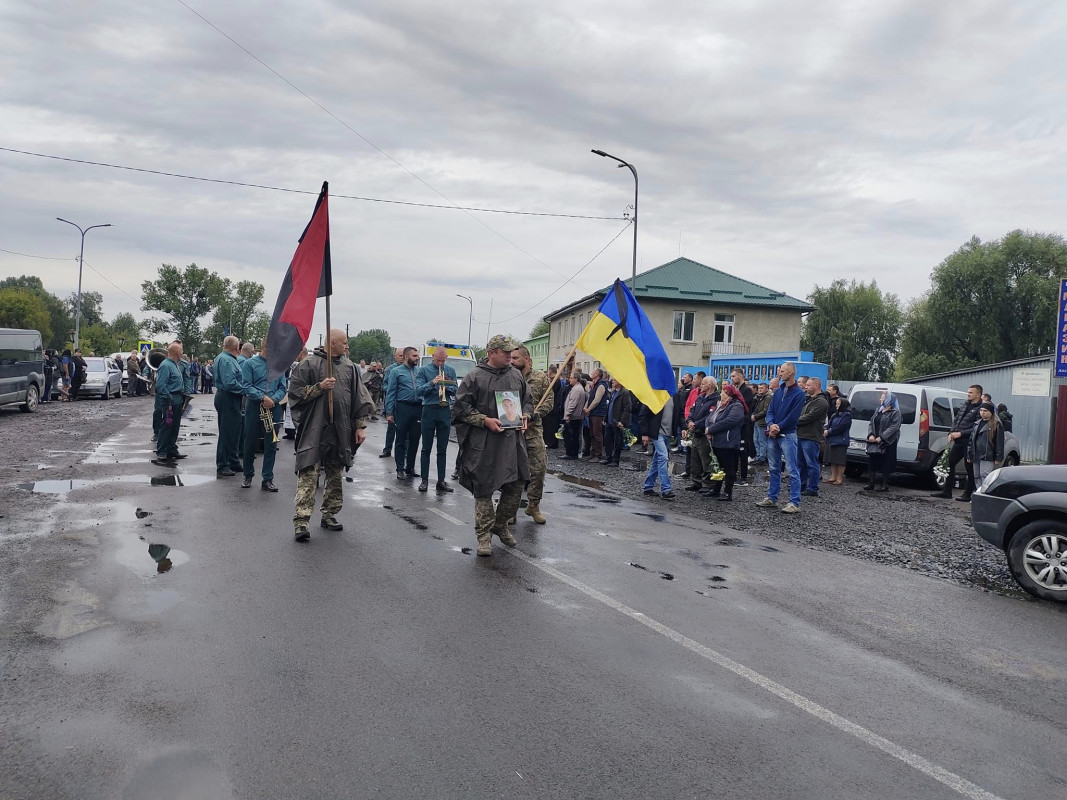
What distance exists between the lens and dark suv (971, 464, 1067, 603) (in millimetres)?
7184

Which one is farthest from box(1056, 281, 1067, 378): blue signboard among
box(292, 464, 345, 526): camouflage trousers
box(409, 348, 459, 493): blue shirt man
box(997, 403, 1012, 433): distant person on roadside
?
box(292, 464, 345, 526): camouflage trousers

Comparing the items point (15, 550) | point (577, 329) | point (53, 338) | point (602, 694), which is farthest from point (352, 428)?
point (53, 338)

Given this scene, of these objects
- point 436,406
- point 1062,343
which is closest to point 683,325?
point 1062,343

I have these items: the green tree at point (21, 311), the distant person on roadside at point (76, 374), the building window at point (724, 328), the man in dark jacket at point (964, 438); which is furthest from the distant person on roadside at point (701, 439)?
the green tree at point (21, 311)

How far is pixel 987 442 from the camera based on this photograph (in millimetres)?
13641

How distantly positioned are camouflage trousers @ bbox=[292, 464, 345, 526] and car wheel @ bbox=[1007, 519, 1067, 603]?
643 centimetres

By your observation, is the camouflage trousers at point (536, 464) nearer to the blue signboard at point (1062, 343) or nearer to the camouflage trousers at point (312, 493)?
the camouflage trousers at point (312, 493)

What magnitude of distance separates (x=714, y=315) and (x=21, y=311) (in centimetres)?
7617

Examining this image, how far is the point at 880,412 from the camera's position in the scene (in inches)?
598

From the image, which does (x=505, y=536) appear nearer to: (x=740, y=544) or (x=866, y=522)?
(x=740, y=544)

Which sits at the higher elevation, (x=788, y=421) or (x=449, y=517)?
(x=788, y=421)

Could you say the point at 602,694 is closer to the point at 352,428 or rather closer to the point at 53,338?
the point at 352,428

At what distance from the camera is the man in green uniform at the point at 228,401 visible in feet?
37.5

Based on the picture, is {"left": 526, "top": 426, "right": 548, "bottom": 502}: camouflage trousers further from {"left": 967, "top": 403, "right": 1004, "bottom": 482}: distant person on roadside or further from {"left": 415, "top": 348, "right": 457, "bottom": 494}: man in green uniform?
{"left": 967, "top": 403, "right": 1004, "bottom": 482}: distant person on roadside
